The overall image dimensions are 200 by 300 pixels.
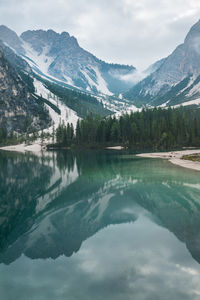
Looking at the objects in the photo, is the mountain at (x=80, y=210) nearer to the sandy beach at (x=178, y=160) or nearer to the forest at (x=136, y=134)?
the sandy beach at (x=178, y=160)

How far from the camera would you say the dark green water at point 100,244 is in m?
13.1

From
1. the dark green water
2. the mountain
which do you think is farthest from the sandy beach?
the dark green water

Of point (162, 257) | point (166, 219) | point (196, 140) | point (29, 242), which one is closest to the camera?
point (162, 257)

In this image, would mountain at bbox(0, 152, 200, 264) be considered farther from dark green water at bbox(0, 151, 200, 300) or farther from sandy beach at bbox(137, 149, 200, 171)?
sandy beach at bbox(137, 149, 200, 171)

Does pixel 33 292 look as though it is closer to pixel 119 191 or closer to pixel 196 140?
pixel 119 191

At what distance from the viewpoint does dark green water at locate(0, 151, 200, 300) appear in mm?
13078

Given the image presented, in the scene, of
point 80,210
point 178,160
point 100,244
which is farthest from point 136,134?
point 100,244

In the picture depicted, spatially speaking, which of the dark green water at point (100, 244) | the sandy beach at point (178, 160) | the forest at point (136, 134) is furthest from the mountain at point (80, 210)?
the forest at point (136, 134)

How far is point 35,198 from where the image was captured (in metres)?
33.0

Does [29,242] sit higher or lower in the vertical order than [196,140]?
lower

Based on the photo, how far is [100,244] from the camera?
744 inches

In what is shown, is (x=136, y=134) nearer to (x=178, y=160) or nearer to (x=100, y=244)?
(x=178, y=160)

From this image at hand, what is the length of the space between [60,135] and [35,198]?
466ft

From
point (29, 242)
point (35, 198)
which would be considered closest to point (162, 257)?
point (29, 242)
